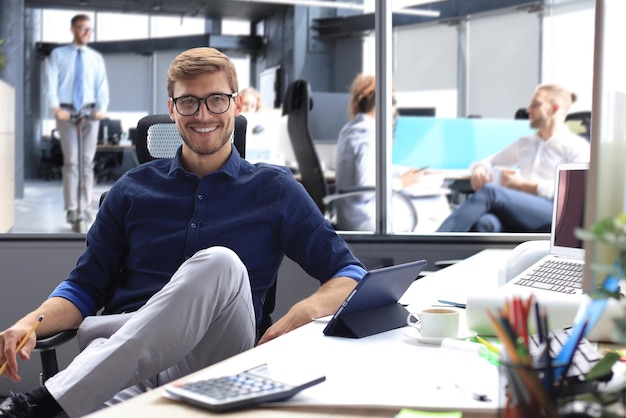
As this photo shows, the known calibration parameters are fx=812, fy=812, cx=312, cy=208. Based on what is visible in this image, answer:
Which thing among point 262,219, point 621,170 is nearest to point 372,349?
point 621,170

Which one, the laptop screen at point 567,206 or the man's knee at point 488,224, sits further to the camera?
the man's knee at point 488,224

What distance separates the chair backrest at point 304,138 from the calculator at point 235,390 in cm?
344

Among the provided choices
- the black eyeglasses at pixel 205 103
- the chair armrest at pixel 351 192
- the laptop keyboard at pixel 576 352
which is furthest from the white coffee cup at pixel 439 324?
the chair armrest at pixel 351 192

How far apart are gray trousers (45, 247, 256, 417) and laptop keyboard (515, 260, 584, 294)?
584 mm

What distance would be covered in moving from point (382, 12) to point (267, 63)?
4107mm

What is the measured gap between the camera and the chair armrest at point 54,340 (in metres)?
1.72

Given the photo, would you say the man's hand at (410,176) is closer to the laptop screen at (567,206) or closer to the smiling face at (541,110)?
the smiling face at (541,110)

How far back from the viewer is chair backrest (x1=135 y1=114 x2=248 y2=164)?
2320 millimetres

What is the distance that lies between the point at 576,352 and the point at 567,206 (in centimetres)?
112

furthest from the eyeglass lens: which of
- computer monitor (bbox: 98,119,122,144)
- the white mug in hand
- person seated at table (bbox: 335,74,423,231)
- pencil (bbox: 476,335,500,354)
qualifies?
computer monitor (bbox: 98,119,122,144)

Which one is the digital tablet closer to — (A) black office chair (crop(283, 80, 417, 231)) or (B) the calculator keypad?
(B) the calculator keypad

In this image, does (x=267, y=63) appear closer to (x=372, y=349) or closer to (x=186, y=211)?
(x=186, y=211)

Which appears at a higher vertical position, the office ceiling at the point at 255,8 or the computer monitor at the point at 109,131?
the office ceiling at the point at 255,8

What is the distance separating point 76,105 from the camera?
5.63 metres
